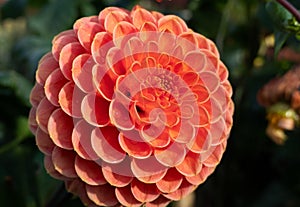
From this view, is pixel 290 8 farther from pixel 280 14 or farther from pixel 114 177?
pixel 114 177

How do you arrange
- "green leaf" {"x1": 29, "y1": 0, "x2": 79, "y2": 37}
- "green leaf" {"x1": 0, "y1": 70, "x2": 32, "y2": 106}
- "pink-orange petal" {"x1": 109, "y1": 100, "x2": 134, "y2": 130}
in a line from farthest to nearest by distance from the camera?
"green leaf" {"x1": 29, "y1": 0, "x2": 79, "y2": 37}, "green leaf" {"x1": 0, "y1": 70, "x2": 32, "y2": 106}, "pink-orange petal" {"x1": 109, "y1": 100, "x2": 134, "y2": 130}

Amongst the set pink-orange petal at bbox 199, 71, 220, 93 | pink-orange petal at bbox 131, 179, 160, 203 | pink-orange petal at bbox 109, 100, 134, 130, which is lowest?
pink-orange petal at bbox 131, 179, 160, 203

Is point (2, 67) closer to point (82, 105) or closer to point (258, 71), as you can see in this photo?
point (258, 71)

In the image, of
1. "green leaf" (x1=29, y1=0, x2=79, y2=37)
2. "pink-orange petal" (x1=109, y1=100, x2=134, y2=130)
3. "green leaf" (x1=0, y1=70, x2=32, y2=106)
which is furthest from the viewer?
"green leaf" (x1=29, y1=0, x2=79, y2=37)

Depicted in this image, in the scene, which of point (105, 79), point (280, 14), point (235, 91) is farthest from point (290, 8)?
point (235, 91)

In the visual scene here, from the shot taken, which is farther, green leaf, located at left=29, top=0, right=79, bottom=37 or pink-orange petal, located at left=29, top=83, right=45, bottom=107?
green leaf, located at left=29, top=0, right=79, bottom=37

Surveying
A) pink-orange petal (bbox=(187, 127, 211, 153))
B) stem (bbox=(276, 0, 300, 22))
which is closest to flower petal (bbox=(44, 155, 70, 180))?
pink-orange petal (bbox=(187, 127, 211, 153))

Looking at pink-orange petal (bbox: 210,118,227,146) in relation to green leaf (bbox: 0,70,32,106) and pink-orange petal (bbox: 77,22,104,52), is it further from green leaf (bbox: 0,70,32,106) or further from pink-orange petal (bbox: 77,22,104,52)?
green leaf (bbox: 0,70,32,106)
